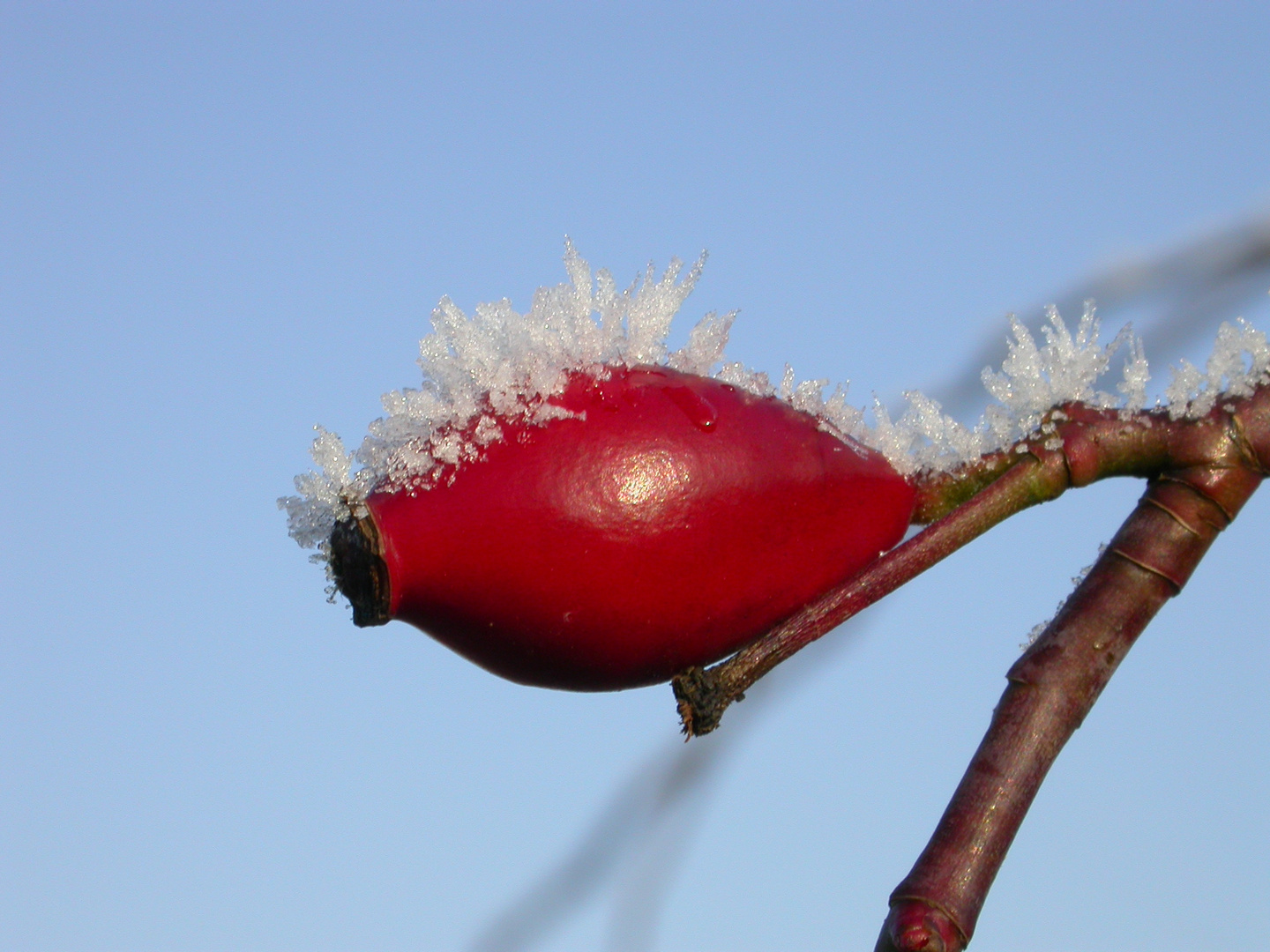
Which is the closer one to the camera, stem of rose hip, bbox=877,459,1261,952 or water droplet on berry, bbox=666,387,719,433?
stem of rose hip, bbox=877,459,1261,952

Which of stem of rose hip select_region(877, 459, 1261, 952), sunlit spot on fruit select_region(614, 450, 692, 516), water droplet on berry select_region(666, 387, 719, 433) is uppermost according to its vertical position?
water droplet on berry select_region(666, 387, 719, 433)

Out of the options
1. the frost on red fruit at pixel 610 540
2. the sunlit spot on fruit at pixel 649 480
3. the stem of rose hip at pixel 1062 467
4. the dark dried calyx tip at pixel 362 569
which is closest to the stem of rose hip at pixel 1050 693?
the stem of rose hip at pixel 1062 467

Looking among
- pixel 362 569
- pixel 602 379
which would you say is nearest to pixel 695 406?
pixel 602 379

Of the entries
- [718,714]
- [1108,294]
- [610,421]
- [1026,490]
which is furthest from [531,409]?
[1108,294]

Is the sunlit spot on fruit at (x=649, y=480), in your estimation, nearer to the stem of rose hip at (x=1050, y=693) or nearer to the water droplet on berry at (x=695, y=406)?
the water droplet on berry at (x=695, y=406)

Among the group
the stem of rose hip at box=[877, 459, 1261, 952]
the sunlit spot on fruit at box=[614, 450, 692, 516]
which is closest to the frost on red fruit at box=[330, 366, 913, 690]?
the sunlit spot on fruit at box=[614, 450, 692, 516]

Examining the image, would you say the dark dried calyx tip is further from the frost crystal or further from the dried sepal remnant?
the frost crystal

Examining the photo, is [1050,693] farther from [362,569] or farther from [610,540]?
[362,569]
